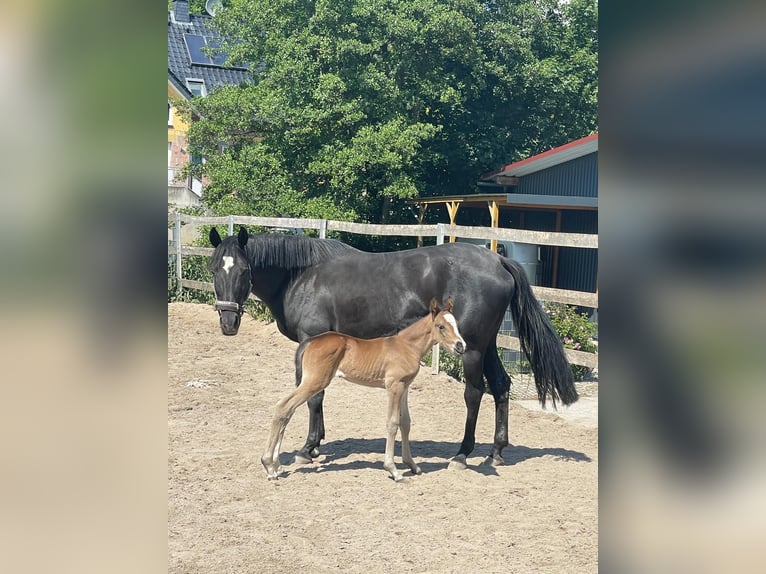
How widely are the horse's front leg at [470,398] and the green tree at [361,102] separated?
37.4 feet

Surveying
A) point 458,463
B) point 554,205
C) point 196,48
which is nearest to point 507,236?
point 458,463

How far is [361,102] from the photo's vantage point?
17375 millimetres

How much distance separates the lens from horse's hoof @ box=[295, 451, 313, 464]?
5.89 meters

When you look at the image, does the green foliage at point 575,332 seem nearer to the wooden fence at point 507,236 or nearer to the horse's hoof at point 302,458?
the wooden fence at point 507,236

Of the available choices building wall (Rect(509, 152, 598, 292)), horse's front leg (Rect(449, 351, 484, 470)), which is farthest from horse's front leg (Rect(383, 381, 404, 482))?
building wall (Rect(509, 152, 598, 292))

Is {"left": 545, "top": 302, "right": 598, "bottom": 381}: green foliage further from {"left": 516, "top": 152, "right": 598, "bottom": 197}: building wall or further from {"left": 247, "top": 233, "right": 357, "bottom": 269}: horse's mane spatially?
{"left": 516, "top": 152, "right": 598, "bottom": 197}: building wall

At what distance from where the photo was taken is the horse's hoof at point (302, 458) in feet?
19.3

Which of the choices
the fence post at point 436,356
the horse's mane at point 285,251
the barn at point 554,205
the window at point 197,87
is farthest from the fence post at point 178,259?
the window at point 197,87

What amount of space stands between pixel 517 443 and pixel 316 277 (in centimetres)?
228

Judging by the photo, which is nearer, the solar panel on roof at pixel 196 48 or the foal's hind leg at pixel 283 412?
the foal's hind leg at pixel 283 412

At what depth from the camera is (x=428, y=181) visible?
67.8 feet

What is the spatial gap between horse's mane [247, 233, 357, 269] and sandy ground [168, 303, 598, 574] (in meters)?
1.53
